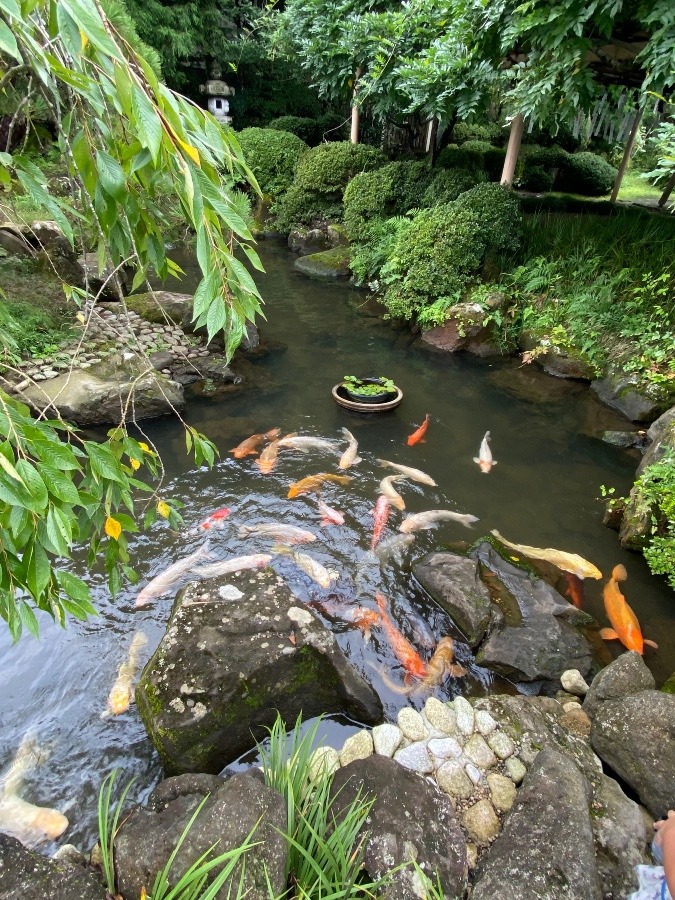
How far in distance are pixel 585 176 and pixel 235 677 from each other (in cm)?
1919

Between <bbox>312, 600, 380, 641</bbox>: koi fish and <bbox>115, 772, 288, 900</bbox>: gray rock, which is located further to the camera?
<bbox>312, 600, 380, 641</bbox>: koi fish

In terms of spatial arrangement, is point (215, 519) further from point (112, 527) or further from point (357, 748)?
point (112, 527)

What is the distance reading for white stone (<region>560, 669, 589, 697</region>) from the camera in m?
3.63

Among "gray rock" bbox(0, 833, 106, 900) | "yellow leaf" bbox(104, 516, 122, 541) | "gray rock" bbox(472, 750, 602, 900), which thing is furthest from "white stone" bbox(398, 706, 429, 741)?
"yellow leaf" bbox(104, 516, 122, 541)

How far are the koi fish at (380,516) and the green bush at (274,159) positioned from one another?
42.4ft

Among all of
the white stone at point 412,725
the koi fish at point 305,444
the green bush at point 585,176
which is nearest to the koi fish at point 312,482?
the koi fish at point 305,444

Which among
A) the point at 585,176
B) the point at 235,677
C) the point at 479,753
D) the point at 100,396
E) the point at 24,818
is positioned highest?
the point at 585,176

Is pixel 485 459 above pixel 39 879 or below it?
below

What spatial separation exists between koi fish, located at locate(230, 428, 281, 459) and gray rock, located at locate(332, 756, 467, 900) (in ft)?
12.8

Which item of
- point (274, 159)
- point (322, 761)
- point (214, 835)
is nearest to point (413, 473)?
point (322, 761)

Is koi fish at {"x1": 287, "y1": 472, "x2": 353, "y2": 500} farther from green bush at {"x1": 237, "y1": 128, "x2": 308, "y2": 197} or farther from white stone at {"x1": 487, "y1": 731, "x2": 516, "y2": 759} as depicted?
green bush at {"x1": 237, "y1": 128, "x2": 308, "y2": 197}

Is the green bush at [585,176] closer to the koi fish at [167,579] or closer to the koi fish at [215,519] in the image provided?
the koi fish at [215,519]

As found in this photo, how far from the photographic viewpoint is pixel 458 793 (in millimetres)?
2830

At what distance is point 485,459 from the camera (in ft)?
20.4
